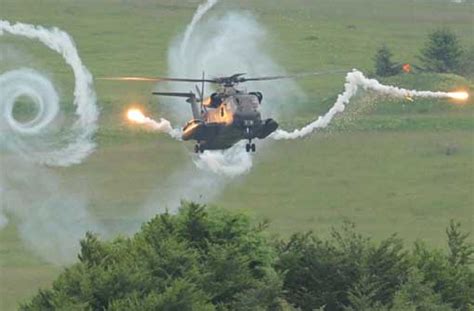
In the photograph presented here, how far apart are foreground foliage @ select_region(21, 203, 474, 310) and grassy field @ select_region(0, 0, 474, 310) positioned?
615 inches

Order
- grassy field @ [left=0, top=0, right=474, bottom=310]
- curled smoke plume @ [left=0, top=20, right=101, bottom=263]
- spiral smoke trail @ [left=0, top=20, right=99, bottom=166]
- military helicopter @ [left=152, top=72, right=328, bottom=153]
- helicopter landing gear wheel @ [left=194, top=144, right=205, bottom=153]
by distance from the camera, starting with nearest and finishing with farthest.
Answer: military helicopter @ [left=152, top=72, right=328, bottom=153]
helicopter landing gear wheel @ [left=194, top=144, right=205, bottom=153]
spiral smoke trail @ [left=0, top=20, right=99, bottom=166]
curled smoke plume @ [left=0, top=20, right=101, bottom=263]
grassy field @ [left=0, top=0, right=474, bottom=310]

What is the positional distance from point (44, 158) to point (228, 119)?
21932 millimetres

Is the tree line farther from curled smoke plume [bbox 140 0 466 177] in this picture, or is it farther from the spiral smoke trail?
the spiral smoke trail

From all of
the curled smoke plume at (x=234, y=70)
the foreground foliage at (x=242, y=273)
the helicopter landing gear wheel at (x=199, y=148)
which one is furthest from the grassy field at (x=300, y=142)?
the foreground foliage at (x=242, y=273)

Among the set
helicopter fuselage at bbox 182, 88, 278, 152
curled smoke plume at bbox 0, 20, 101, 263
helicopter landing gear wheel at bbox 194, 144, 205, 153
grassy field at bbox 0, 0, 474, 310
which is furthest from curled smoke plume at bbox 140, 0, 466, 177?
helicopter landing gear wheel at bbox 194, 144, 205, 153

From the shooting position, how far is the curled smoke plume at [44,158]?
9875 centimetres

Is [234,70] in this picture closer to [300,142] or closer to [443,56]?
[300,142]

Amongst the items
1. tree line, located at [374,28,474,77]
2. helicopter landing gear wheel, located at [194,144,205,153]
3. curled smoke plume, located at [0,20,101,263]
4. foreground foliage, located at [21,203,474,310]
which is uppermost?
tree line, located at [374,28,474,77]

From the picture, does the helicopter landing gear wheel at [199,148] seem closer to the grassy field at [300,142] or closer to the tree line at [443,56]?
the grassy field at [300,142]

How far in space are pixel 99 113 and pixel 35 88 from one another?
23.4 meters

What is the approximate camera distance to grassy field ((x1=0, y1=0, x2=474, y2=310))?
352ft

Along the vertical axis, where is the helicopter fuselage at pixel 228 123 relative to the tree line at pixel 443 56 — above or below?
below

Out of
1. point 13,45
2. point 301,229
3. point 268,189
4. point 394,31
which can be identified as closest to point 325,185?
point 268,189

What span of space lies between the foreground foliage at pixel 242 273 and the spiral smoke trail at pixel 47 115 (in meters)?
13.4
